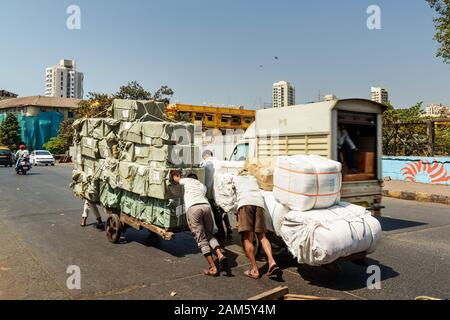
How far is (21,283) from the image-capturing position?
5121mm

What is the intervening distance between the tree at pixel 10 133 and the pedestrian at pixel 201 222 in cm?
6813

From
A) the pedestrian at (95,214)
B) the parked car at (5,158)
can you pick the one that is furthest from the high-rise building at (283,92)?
the pedestrian at (95,214)

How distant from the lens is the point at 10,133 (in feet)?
212

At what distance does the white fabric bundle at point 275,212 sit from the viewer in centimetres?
551

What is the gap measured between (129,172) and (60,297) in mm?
2516

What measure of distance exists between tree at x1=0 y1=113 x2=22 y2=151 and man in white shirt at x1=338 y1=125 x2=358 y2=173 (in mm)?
67631

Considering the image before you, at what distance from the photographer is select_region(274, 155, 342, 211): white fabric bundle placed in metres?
5.15

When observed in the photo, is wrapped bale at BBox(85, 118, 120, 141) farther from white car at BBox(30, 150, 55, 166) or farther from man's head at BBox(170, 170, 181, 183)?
white car at BBox(30, 150, 55, 166)

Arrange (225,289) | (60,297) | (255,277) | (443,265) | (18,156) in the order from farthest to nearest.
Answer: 1. (18,156)
2. (443,265)
3. (255,277)
4. (225,289)
5. (60,297)

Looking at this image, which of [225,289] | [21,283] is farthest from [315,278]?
[21,283]

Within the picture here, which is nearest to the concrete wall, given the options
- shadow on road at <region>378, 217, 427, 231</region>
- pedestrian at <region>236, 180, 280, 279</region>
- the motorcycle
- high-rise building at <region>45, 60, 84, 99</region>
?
shadow on road at <region>378, 217, 427, 231</region>

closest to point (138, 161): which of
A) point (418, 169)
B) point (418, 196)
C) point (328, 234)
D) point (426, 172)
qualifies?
point (328, 234)

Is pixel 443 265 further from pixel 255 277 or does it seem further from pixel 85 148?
pixel 85 148

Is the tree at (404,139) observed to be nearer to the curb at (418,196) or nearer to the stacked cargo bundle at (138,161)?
the curb at (418,196)
